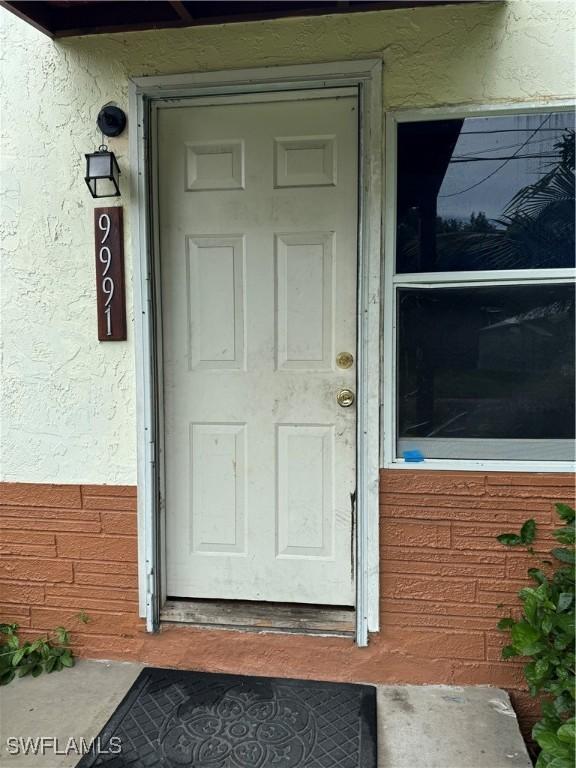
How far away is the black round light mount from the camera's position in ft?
7.88

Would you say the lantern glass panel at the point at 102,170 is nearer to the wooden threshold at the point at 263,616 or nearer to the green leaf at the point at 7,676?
the wooden threshold at the point at 263,616

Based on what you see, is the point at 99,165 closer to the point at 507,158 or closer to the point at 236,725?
the point at 507,158

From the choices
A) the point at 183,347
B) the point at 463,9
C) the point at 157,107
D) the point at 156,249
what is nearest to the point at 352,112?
the point at 463,9

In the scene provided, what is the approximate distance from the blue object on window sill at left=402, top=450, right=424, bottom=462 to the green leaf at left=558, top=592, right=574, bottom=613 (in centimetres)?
72

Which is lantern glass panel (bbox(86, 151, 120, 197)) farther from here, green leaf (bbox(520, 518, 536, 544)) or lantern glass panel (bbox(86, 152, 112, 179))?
green leaf (bbox(520, 518, 536, 544))

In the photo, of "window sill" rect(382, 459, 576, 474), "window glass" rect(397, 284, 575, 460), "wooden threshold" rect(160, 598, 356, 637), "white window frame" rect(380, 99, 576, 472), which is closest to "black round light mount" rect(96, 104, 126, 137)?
"white window frame" rect(380, 99, 576, 472)

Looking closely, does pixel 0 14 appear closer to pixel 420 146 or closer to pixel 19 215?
pixel 19 215

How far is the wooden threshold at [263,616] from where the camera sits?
2.47 metres

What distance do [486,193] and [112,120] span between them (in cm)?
164

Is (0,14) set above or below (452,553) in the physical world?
above

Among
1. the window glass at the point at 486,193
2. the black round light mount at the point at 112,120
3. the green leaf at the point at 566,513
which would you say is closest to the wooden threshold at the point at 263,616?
the green leaf at the point at 566,513

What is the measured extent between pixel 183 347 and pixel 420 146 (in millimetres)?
1358

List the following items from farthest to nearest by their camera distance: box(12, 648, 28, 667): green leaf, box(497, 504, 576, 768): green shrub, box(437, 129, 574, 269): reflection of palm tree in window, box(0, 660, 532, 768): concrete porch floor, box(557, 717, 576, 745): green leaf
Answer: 1. box(12, 648, 28, 667): green leaf
2. box(437, 129, 574, 269): reflection of palm tree in window
3. box(0, 660, 532, 768): concrete porch floor
4. box(497, 504, 576, 768): green shrub
5. box(557, 717, 576, 745): green leaf

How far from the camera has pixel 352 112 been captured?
2.40 m
